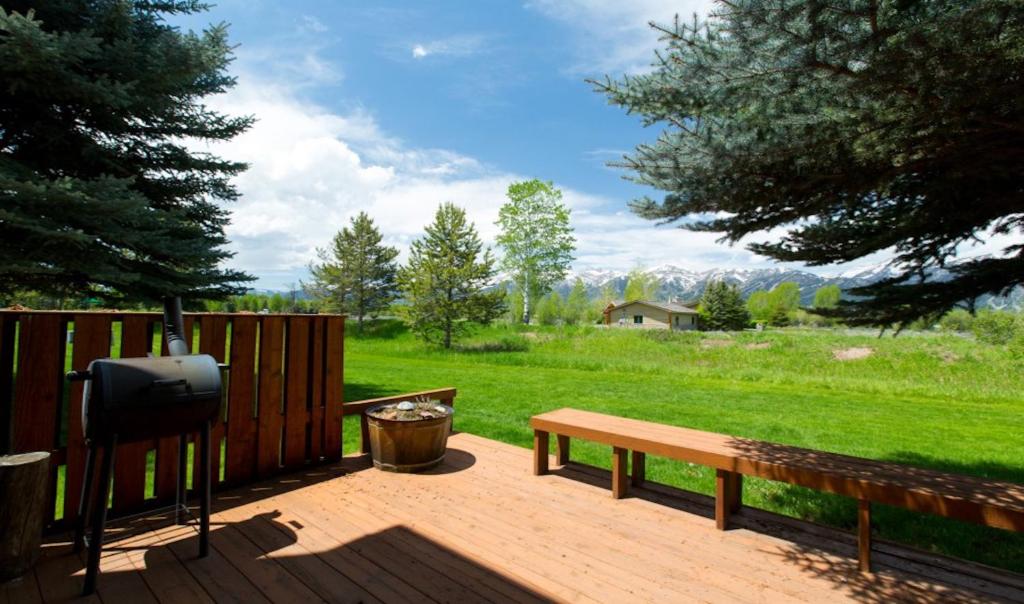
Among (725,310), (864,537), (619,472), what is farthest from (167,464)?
(725,310)

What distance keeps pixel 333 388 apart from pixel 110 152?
5666 millimetres

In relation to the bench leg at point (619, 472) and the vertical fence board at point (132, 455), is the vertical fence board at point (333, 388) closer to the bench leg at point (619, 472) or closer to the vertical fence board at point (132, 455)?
the vertical fence board at point (132, 455)

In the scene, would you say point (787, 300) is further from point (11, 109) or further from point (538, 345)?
point (11, 109)

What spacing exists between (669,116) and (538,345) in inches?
666

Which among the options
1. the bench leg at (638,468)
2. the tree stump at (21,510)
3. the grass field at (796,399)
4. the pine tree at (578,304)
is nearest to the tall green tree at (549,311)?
the pine tree at (578,304)

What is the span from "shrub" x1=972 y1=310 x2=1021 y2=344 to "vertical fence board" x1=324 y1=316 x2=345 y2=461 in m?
24.1

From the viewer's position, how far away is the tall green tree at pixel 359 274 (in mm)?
Result: 29328

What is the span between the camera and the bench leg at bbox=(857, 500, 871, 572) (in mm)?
2750

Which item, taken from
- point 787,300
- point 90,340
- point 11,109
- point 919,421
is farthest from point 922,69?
point 787,300

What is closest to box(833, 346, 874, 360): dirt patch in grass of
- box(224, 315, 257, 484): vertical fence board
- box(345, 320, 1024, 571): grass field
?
box(345, 320, 1024, 571): grass field

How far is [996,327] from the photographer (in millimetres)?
19547

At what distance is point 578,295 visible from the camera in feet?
→ 157

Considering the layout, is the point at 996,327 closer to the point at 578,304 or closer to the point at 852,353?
the point at 852,353

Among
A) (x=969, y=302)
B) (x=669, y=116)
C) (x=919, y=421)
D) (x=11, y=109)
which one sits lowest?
(x=919, y=421)
